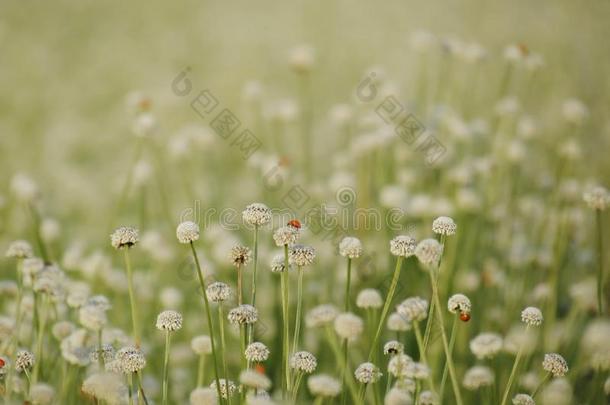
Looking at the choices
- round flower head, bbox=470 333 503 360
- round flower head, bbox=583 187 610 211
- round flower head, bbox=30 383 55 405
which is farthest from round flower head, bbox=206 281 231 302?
round flower head, bbox=583 187 610 211

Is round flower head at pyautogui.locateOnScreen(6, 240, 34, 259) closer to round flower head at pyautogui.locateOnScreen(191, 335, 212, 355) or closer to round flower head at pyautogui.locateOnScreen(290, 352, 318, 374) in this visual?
round flower head at pyautogui.locateOnScreen(191, 335, 212, 355)

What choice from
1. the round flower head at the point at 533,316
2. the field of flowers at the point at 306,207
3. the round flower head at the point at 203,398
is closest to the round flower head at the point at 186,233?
the field of flowers at the point at 306,207

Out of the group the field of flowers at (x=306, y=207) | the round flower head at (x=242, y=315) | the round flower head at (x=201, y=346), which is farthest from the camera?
the round flower head at (x=201, y=346)

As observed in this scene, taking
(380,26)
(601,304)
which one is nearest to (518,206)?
(601,304)

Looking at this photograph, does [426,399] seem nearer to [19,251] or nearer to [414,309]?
[414,309]

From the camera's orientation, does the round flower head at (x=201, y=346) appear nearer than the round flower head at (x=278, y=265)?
No

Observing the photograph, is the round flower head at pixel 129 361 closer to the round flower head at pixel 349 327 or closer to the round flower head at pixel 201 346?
the round flower head at pixel 201 346

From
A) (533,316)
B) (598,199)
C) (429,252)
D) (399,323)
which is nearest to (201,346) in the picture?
(399,323)
